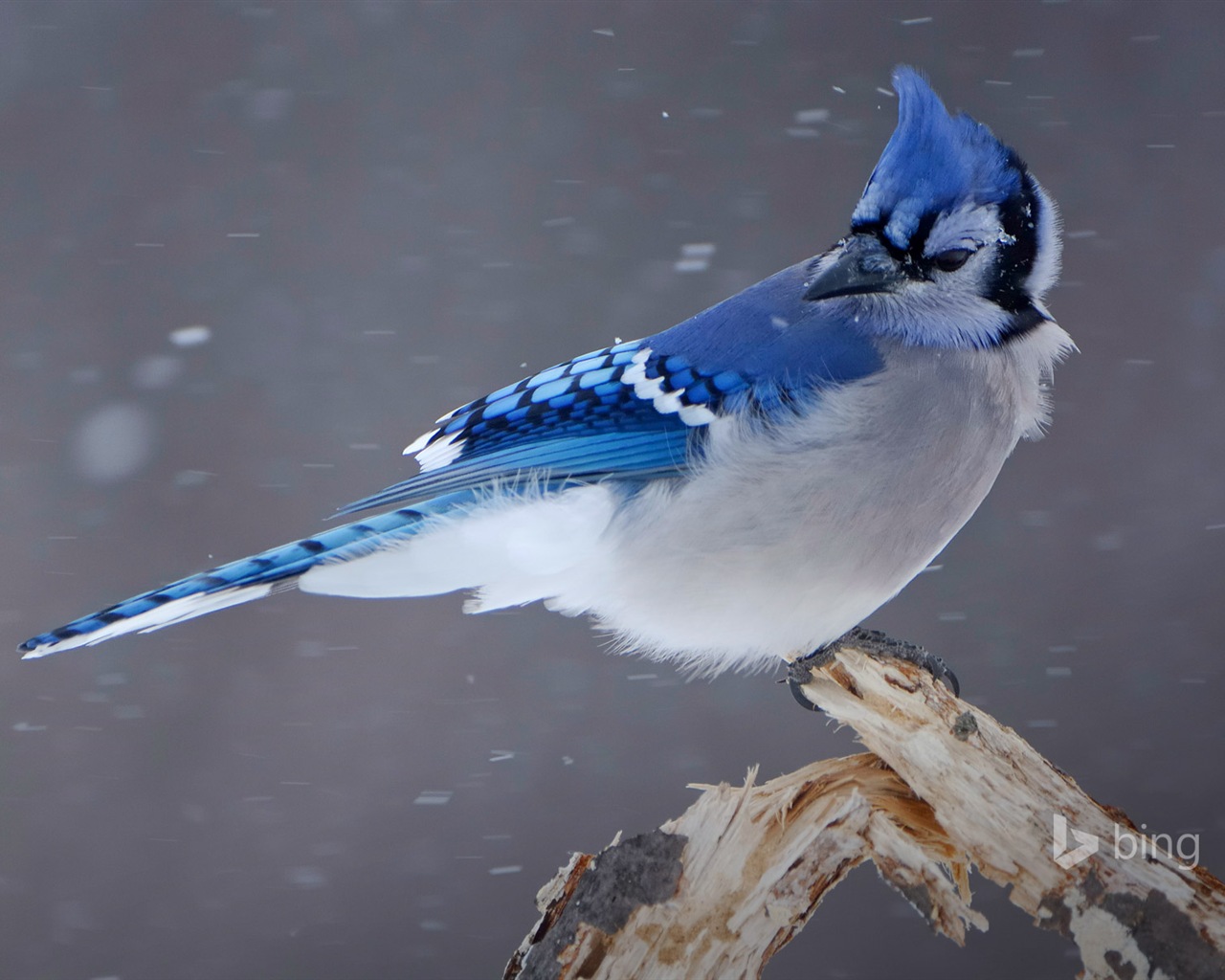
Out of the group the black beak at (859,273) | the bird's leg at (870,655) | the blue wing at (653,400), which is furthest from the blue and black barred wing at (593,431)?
the bird's leg at (870,655)

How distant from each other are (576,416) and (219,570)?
1.40ft

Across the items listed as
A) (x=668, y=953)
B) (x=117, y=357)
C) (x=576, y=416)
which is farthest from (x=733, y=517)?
(x=117, y=357)

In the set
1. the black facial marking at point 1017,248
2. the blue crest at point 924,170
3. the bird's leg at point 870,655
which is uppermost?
the blue crest at point 924,170

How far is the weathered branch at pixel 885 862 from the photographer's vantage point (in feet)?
3.73

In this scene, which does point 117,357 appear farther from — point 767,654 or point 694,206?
point 767,654

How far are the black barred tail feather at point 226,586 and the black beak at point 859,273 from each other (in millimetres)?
513

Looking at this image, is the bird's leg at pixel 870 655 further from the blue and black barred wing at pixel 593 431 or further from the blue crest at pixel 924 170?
the blue crest at pixel 924 170

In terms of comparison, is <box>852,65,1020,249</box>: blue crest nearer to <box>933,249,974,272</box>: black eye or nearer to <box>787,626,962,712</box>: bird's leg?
<box>933,249,974,272</box>: black eye

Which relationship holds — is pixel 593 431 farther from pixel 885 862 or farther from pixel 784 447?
pixel 885 862

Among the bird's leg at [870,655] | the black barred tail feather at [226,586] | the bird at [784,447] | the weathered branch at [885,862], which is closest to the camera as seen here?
the weathered branch at [885,862]

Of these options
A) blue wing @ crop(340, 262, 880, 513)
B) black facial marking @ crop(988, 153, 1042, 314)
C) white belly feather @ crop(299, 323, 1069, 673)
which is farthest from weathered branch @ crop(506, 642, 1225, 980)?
black facial marking @ crop(988, 153, 1042, 314)

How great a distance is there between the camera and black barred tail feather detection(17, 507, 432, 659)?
1.25 m

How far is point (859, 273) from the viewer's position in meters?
1.35

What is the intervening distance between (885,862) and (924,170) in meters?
0.72
